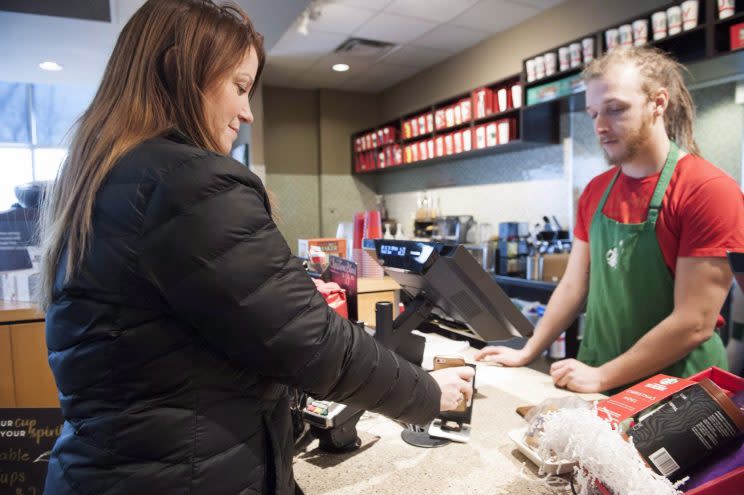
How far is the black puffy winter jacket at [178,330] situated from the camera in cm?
67

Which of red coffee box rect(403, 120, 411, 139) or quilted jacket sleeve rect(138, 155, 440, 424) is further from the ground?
red coffee box rect(403, 120, 411, 139)

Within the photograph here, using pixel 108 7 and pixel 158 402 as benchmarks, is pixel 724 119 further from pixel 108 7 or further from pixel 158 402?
pixel 108 7

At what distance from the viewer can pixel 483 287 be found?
3.47 feet

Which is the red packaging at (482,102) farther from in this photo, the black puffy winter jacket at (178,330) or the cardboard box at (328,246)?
the black puffy winter jacket at (178,330)

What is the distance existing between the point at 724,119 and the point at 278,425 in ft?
11.2

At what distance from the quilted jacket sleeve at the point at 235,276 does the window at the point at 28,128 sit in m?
6.99

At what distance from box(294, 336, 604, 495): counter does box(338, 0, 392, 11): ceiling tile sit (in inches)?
147

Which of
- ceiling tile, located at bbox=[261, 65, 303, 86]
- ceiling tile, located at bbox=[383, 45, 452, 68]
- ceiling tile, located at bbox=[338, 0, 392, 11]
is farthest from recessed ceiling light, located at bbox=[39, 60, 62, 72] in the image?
ceiling tile, located at bbox=[383, 45, 452, 68]

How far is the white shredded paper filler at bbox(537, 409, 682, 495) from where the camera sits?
69 cm

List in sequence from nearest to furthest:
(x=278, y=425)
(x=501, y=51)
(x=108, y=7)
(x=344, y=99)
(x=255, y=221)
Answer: (x=255, y=221)
(x=278, y=425)
(x=108, y=7)
(x=501, y=51)
(x=344, y=99)

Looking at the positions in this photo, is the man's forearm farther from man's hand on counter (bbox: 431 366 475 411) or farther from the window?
the window

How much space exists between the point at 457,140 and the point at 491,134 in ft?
1.67

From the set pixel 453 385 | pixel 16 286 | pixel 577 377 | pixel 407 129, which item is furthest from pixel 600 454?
pixel 407 129

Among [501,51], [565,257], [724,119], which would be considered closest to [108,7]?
[501,51]
